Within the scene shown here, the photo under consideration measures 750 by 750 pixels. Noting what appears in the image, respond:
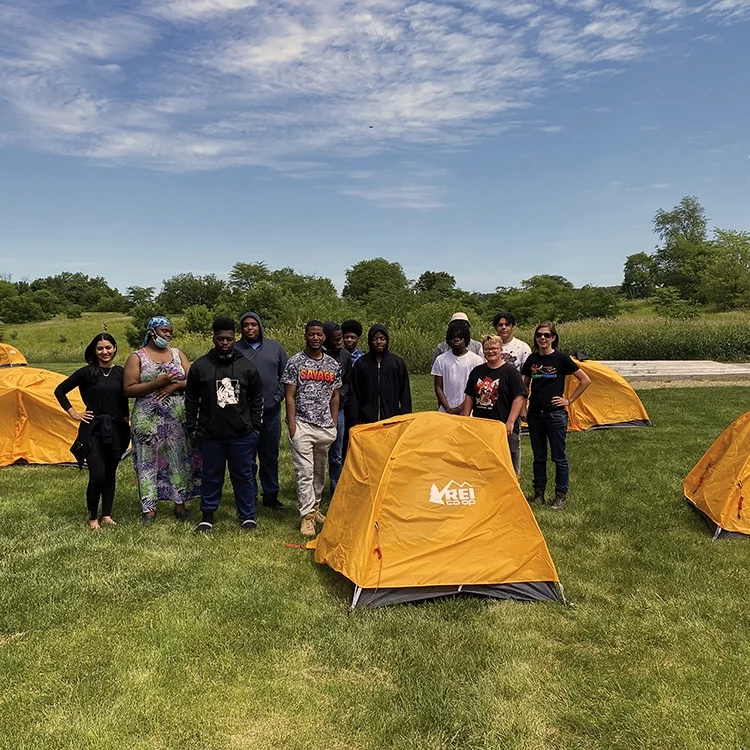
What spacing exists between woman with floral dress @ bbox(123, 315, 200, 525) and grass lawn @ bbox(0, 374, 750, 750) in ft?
1.15

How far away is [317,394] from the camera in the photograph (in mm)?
5648

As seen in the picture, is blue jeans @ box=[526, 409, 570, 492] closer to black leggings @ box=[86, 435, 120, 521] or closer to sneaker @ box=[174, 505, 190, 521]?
sneaker @ box=[174, 505, 190, 521]

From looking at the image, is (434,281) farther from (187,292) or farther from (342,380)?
(342,380)

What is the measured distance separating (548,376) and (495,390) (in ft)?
2.40

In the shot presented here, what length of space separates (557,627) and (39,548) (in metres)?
4.19

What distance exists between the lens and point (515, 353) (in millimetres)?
6516

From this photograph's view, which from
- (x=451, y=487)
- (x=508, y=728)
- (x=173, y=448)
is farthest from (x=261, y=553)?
(x=508, y=728)

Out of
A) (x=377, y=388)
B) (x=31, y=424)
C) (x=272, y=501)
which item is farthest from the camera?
(x=31, y=424)

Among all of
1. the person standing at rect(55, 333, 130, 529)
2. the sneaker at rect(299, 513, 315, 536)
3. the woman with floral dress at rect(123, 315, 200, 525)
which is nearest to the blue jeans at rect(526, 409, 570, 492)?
the sneaker at rect(299, 513, 315, 536)

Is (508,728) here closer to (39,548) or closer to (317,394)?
(317,394)

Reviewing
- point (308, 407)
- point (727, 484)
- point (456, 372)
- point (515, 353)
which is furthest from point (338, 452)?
point (727, 484)

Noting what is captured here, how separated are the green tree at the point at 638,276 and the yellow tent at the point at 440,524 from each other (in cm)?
8078

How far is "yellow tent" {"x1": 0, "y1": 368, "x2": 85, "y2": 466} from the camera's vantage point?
8.44 meters

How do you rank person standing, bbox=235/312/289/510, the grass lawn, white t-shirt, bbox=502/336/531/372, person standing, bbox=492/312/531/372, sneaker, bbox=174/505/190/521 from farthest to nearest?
white t-shirt, bbox=502/336/531/372 < person standing, bbox=492/312/531/372 < person standing, bbox=235/312/289/510 < sneaker, bbox=174/505/190/521 < the grass lawn
